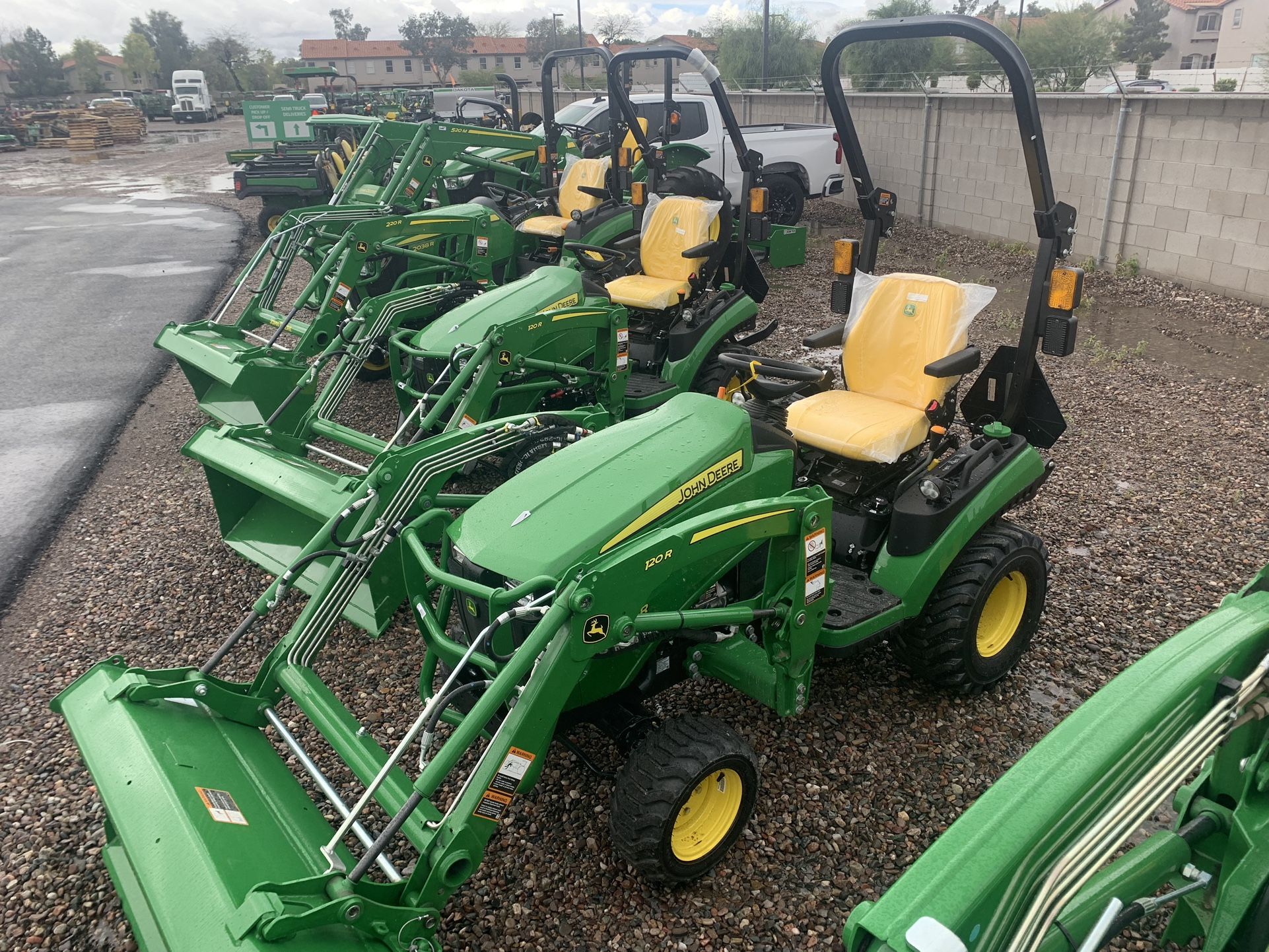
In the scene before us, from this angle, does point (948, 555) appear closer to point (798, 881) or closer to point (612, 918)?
point (798, 881)

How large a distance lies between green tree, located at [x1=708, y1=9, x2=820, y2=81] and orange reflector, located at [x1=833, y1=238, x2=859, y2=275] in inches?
1222

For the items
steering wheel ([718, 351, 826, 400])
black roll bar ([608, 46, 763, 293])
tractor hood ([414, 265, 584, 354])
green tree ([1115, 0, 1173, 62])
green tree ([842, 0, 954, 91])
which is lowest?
tractor hood ([414, 265, 584, 354])

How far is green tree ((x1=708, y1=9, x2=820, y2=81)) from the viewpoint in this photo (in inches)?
1302

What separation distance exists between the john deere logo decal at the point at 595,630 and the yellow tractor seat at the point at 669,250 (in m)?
4.14

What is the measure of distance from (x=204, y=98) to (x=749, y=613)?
181 ft

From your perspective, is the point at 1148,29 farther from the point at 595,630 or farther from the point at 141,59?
the point at 141,59

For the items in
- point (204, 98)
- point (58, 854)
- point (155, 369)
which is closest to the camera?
point (58, 854)

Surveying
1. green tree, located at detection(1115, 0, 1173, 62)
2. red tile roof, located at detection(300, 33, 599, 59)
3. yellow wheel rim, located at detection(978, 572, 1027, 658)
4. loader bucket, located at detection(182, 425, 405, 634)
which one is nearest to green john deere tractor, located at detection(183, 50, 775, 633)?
loader bucket, located at detection(182, 425, 405, 634)

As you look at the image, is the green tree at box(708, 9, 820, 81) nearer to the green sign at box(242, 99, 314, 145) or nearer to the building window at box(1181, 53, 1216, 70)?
the green sign at box(242, 99, 314, 145)

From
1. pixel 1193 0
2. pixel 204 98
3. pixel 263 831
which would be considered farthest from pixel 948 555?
pixel 1193 0

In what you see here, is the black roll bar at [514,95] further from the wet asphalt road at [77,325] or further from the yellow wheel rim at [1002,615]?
the yellow wheel rim at [1002,615]

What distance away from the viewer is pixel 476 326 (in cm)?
525

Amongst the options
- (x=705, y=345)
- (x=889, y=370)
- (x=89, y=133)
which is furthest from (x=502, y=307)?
(x=89, y=133)

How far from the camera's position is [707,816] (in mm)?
2852
